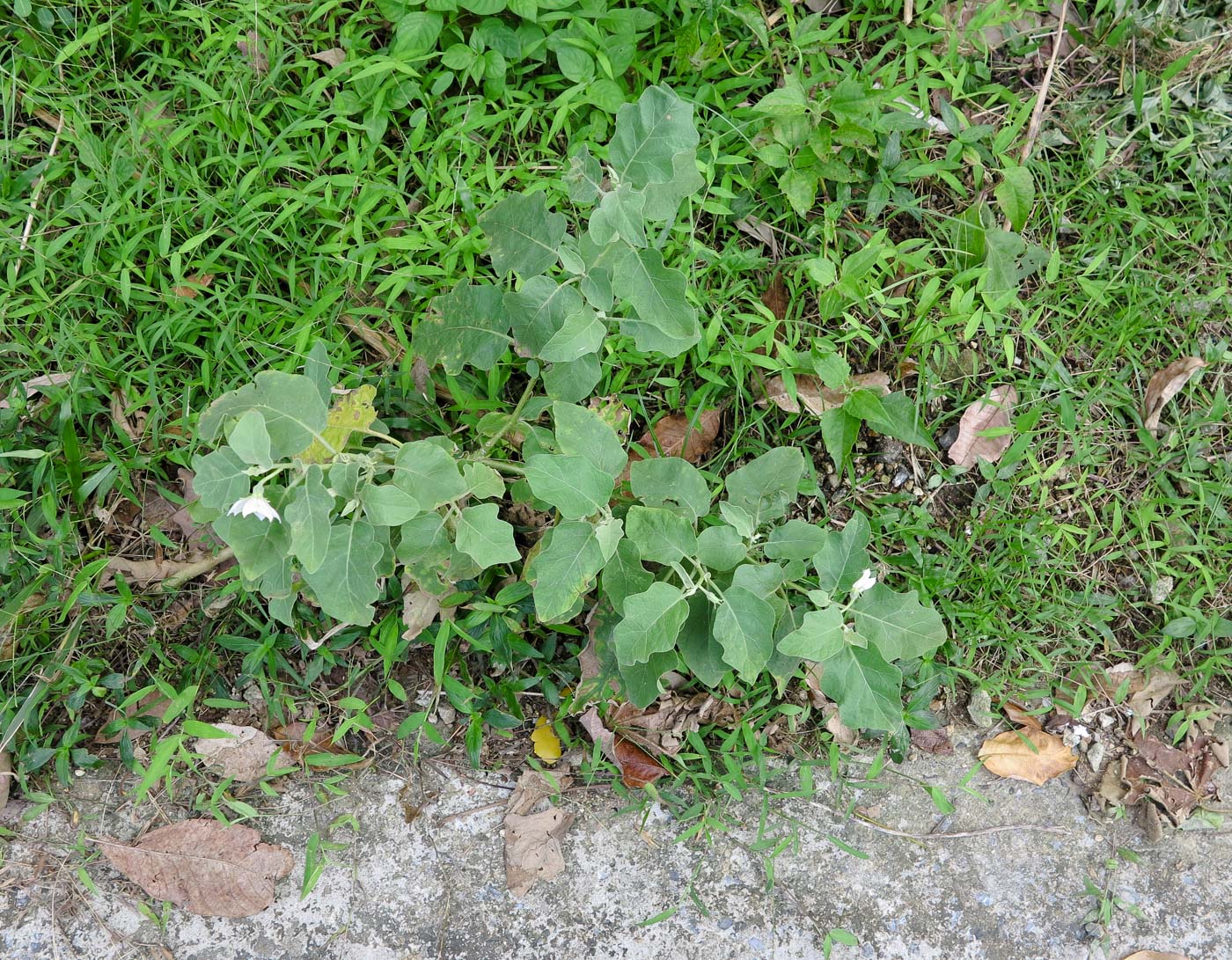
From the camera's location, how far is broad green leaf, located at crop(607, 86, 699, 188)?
1.89m

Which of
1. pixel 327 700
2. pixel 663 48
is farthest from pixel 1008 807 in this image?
pixel 663 48

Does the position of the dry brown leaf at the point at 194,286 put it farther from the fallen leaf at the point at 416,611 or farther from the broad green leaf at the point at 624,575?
the broad green leaf at the point at 624,575

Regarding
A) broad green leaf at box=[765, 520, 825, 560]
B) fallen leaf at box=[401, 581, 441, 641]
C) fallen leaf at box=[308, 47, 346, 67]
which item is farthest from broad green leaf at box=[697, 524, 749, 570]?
fallen leaf at box=[308, 47, 346, 67]

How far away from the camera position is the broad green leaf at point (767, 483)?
6.94 ft

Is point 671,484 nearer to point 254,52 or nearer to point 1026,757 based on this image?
point 1026,757

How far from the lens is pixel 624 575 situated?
2.03m

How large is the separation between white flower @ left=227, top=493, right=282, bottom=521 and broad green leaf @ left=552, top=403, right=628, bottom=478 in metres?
0.59

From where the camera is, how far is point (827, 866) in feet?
7.96

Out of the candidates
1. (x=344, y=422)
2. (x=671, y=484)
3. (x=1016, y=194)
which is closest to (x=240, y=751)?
(x=344, y=422)

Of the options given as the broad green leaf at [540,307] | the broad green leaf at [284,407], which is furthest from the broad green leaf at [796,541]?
the broad green leaf at [284,407]

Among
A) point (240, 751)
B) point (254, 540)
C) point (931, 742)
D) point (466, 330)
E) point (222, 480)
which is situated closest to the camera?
point (222, 480)

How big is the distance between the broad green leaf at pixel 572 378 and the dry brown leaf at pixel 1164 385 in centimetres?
175

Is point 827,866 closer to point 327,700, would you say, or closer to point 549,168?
point 327,700

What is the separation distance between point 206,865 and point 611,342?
5.64ft
